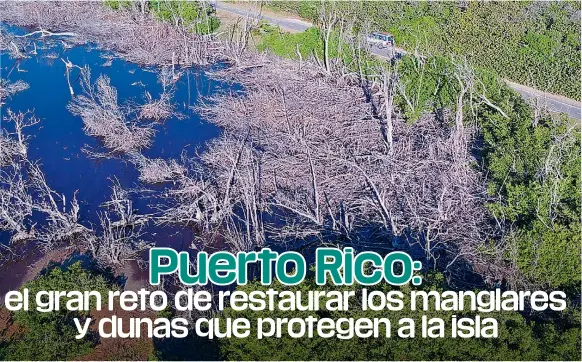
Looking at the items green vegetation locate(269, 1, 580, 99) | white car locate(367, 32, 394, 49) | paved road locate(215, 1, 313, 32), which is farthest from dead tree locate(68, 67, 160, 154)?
white car locate(367, 32, 394, 49)

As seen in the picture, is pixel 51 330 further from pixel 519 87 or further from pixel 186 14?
pixel 186 14

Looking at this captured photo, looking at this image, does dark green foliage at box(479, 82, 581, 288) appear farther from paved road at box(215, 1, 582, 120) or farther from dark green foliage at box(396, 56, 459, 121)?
dark green foliage at box(396, 56, 459, 121)

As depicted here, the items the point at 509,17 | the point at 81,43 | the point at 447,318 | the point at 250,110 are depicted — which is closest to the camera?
the point at 447,318

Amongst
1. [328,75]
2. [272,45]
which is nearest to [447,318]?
[328,75]

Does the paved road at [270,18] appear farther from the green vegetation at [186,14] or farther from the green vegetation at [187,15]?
the green vegetation at [187,15]

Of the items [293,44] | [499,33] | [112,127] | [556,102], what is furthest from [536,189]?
[293,44]

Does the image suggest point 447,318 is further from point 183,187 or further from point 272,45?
point 272,45
